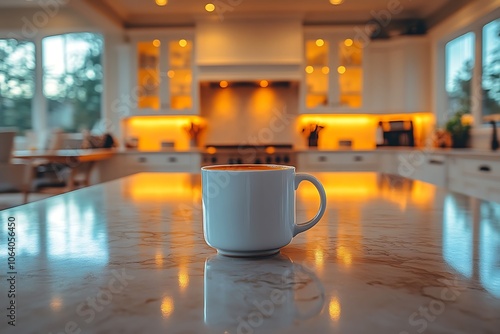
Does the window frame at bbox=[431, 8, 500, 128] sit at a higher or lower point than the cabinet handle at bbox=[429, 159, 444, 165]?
higher

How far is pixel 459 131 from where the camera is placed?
4176 millimetres

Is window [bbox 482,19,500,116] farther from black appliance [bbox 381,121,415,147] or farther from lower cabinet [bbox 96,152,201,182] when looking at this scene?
lower cabinet [bbox 96,152,201,182]

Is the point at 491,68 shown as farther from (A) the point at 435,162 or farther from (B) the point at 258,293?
(B) the point at 258,293

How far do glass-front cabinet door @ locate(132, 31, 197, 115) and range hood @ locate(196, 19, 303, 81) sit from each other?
0.21 metres

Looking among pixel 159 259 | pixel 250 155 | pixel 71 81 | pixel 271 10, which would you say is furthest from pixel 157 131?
pixel 159 259

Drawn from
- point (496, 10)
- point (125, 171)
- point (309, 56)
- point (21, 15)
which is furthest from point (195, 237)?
point (21, 15)

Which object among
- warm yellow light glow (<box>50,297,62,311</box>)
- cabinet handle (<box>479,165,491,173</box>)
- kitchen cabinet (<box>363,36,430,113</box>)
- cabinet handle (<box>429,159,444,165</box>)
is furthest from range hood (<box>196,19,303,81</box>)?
warm yellow light glow (<box>50,297,62,311</box>)

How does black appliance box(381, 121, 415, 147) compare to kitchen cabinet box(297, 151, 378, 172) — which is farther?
black appliance box(381, 121, 415, 147)

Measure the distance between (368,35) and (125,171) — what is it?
3117 mm

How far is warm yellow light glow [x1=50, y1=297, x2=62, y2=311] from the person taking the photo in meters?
0.39

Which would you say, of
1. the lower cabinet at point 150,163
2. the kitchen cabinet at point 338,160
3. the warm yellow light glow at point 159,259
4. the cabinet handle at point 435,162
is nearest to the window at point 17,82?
the lower cabinet at point 150,163

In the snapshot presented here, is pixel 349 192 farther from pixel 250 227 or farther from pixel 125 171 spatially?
pixel 125 171

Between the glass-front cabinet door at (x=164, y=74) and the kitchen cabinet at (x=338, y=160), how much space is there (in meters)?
1.41

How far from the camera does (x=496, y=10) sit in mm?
3713
